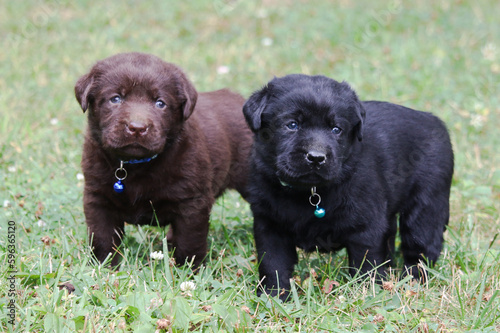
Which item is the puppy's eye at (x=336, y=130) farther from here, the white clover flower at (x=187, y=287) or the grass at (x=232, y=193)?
the white clover flower at (x=187, y=287)

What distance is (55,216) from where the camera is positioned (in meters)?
4.16

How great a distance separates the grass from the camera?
2.93 metres

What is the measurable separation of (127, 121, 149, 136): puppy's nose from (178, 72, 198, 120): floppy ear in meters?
0.34

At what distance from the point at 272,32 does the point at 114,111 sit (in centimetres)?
549

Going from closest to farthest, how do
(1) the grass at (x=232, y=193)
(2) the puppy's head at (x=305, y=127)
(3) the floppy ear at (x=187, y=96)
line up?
1. (1) the grass at (x=232, y=193)
2. (2) the puppy's head at (x=305, y=127)
3. (3) the floppy ear at (x=187, y=96)

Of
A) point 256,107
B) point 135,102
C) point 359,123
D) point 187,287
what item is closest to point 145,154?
point 135,102

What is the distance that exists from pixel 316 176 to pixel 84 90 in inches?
53.5

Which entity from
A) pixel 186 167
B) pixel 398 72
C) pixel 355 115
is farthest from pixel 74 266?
pixel 398 72

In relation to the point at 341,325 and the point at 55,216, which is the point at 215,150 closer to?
the point at 55,216

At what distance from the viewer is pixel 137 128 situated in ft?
10.9

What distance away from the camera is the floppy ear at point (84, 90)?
3.53 meters

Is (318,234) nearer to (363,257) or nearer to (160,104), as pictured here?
(363,257)

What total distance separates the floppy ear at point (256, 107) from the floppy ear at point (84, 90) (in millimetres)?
862

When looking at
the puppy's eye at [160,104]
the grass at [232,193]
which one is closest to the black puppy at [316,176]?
the grass at [232,193]
